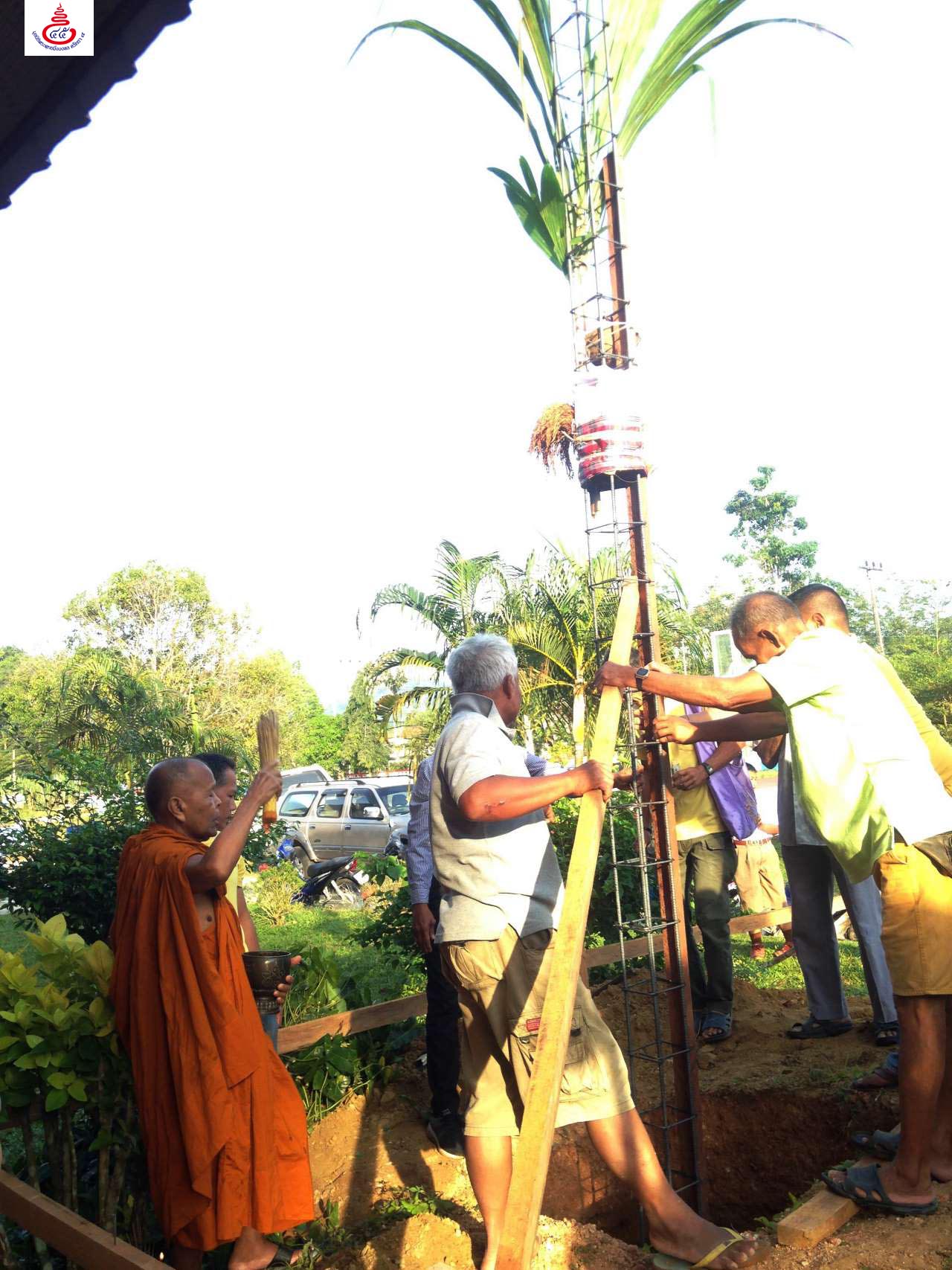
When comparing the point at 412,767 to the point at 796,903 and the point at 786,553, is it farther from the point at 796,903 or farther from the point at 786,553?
the point at 786,553

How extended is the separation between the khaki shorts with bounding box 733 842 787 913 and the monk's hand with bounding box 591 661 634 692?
460 centimetres

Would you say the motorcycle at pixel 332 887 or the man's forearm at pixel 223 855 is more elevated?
the man's forearm at pixel 223 855

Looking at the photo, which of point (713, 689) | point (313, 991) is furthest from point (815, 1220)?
point (313, 991)

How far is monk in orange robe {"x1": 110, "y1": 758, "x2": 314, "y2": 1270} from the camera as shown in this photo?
10.9ft

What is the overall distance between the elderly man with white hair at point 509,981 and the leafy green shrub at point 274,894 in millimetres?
10550

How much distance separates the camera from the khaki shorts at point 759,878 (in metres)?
7.49

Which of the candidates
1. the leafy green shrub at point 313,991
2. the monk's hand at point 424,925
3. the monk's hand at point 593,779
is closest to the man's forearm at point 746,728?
Answer: the monk's hand at point 593,779

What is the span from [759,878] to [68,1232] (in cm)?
558

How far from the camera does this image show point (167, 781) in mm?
3658

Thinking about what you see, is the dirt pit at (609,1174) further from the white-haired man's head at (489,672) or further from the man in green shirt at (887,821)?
the white-haired man's head at (489,672)

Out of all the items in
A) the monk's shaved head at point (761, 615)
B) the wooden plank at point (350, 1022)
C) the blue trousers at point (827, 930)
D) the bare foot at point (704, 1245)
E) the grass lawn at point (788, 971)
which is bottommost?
the grass lawn at point (788, 971)

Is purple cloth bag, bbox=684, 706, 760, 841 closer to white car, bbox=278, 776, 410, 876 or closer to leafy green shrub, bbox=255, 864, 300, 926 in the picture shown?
leafy green shrub, bbox=255, 864, 300, 926

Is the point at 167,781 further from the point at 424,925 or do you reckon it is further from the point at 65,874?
the point at 65,874

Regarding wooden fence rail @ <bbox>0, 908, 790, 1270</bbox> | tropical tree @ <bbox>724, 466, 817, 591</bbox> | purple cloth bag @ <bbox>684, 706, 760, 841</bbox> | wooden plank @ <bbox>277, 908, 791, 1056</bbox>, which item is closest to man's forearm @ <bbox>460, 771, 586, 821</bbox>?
wooden fence rail @ <bbox>0, 908, 790, 1270</bbox>
